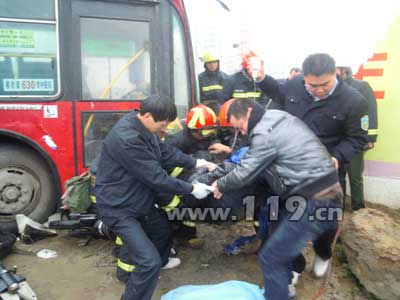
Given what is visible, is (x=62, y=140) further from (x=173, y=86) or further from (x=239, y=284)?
(x=239, y=284)

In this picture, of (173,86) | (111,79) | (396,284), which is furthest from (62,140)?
(396,284)

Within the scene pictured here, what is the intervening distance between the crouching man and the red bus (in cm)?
161

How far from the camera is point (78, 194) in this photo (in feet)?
11.5

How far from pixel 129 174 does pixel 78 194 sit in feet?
4.13

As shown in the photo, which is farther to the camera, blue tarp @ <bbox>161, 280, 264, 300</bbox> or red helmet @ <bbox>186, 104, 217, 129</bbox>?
red helmet @ <bbox>186, 104, 217, 129</bbox>

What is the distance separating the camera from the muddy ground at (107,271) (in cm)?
289

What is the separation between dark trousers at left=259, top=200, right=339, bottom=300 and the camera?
2.39m

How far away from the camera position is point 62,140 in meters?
3.96

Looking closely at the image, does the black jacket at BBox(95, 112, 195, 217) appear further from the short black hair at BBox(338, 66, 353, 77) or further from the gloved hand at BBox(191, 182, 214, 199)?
the short black hair at BBox(338, 66, 353, 77)

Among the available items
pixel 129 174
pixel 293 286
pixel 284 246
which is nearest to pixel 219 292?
pixel 293 286

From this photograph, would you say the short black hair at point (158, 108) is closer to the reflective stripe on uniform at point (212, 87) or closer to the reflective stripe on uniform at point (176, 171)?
the reflective stripe on uniform at point (176, 171)

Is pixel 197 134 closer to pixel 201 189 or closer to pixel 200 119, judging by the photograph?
pixel 200 119

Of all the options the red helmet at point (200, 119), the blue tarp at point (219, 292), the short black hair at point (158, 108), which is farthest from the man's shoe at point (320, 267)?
the short black hair at point (158, 108)

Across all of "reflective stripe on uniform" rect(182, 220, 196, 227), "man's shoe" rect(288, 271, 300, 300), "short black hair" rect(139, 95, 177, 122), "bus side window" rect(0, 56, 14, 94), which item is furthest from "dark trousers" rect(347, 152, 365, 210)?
"bus side window" rect(0, 56, 14, 94)
